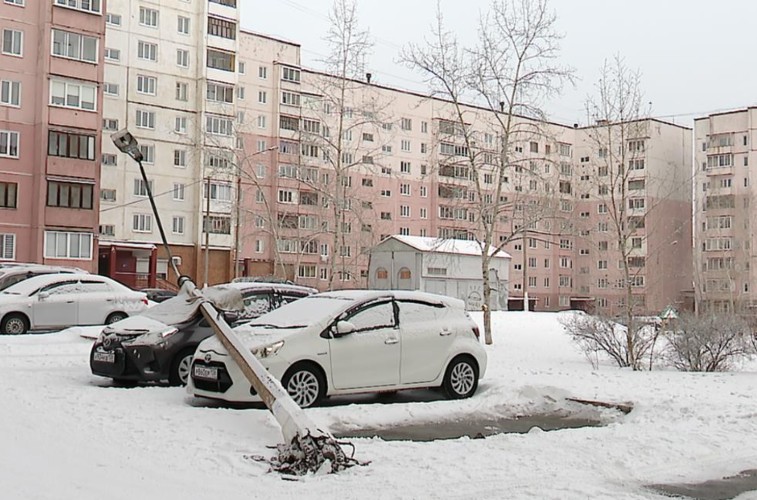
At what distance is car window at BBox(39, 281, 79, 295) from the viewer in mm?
22203

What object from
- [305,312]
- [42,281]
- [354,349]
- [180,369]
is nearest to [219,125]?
[42,281]

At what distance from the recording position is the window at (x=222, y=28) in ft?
198

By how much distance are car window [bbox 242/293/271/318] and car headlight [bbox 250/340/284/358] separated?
136 inches

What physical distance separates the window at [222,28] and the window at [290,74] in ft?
21.5

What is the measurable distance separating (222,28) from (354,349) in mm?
53127

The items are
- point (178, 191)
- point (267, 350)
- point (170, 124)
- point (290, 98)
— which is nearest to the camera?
point (267, 350)

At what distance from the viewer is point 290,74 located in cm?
6762

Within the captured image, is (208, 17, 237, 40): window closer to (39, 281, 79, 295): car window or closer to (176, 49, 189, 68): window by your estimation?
(176, 49, 189, 68): window

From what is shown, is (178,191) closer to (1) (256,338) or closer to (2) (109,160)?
(2) (109,160)

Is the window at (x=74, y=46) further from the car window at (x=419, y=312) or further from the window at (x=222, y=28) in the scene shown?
the car window at (x=419, y=312)

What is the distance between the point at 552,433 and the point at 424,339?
10.2ft

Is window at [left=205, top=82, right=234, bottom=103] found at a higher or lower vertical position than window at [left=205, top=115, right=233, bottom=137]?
higher

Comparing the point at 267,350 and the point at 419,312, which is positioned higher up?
the point at 419,312

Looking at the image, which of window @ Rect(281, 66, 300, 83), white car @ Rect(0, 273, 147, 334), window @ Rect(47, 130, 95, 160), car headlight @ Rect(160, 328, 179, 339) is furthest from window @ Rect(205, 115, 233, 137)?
car headlight @ Rect(160, 328, 179, 339)
